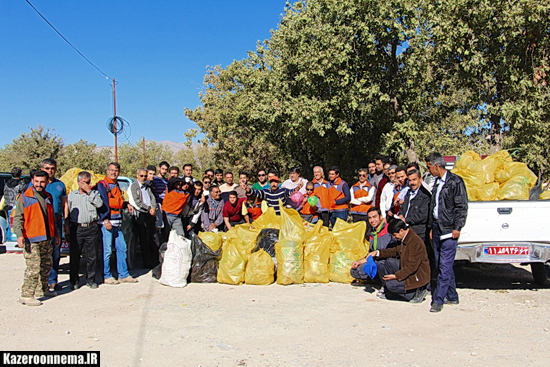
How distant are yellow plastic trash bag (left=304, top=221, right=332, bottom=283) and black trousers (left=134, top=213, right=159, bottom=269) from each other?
3.09 m

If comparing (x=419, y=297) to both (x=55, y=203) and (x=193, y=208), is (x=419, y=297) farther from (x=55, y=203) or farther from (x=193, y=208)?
(x=55, y=203)

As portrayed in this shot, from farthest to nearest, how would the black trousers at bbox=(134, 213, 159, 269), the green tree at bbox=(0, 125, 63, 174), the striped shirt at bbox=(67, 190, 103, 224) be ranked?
the green tree at bbox=(0, 125, 63, 174), the black trousers at bbox=(134, 213, 159, 269), the striped shirt at bbox=(67, 190, 103, 224)

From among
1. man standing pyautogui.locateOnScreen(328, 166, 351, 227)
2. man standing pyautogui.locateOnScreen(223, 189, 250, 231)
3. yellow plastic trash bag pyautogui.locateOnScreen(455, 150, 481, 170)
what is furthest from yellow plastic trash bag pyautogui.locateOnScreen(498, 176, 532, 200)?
man standing pyautogui.locateOnScreen(223, 189, 250, 231)

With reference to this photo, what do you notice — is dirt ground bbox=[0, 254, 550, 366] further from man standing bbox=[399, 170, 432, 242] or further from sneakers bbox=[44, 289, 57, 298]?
man standing bbox=[399, 170, 432, 242]

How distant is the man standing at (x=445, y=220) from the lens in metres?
5.67

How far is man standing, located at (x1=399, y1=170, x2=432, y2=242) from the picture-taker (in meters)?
6.23

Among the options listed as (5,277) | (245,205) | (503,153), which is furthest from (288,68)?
(5,277)

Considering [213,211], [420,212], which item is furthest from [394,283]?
[213,211]

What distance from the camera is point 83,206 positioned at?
6.89 meters

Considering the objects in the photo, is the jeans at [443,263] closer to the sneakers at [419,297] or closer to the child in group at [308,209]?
the sneakers at [419,297]

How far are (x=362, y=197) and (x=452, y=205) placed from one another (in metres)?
3.13

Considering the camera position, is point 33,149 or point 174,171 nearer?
point 174,171

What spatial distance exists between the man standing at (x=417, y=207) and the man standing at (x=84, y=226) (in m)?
4.77

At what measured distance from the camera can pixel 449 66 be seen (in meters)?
15.3
